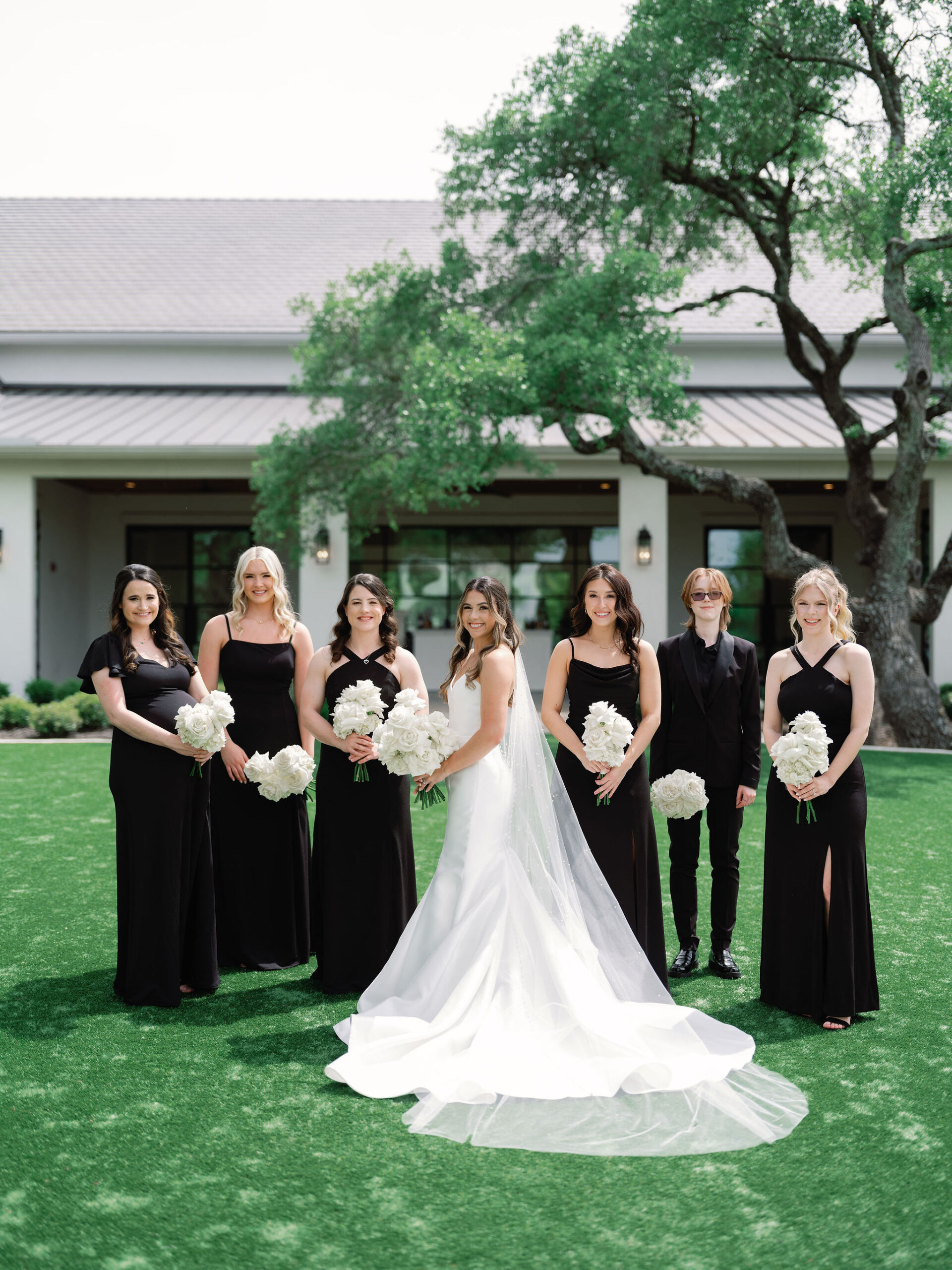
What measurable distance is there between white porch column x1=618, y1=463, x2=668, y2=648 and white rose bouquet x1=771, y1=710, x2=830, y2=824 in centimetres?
1227

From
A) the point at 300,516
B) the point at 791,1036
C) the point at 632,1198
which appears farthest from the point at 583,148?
the point at 632,1198

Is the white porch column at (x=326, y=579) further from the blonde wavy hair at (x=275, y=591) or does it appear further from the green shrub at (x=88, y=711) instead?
the blonde wavy hair at (x=275, y=591)

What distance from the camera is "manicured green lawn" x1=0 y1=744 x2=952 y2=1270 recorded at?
3.07 metres

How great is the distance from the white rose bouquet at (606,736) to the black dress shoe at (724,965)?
1.38m

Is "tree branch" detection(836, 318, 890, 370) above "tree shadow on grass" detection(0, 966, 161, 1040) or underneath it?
above

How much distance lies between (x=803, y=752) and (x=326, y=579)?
13282 mm

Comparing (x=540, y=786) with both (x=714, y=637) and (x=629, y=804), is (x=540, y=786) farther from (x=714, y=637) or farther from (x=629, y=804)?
(x=714, y=637)

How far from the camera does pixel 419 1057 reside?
4207 millimetres

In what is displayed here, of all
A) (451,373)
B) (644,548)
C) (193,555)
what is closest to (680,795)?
(451,373)

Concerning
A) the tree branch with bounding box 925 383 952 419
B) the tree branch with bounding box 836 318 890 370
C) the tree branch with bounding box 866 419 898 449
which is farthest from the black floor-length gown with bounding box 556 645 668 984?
the tree branch with bounding box 836 318 890 370

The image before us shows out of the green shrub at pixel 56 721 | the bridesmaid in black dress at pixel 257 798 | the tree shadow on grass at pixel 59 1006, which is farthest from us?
the green shrub at pixel 56 721

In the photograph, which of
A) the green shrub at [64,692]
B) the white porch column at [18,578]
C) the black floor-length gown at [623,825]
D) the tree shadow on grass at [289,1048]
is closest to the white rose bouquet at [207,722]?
the tree shadow on grass at [289,1048]

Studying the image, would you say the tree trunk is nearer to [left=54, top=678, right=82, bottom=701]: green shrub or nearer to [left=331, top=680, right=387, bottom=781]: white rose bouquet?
[left=331, top=680, right=387, bottom=781]: white rose bouquet

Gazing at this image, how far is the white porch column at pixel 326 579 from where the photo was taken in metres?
17.4
